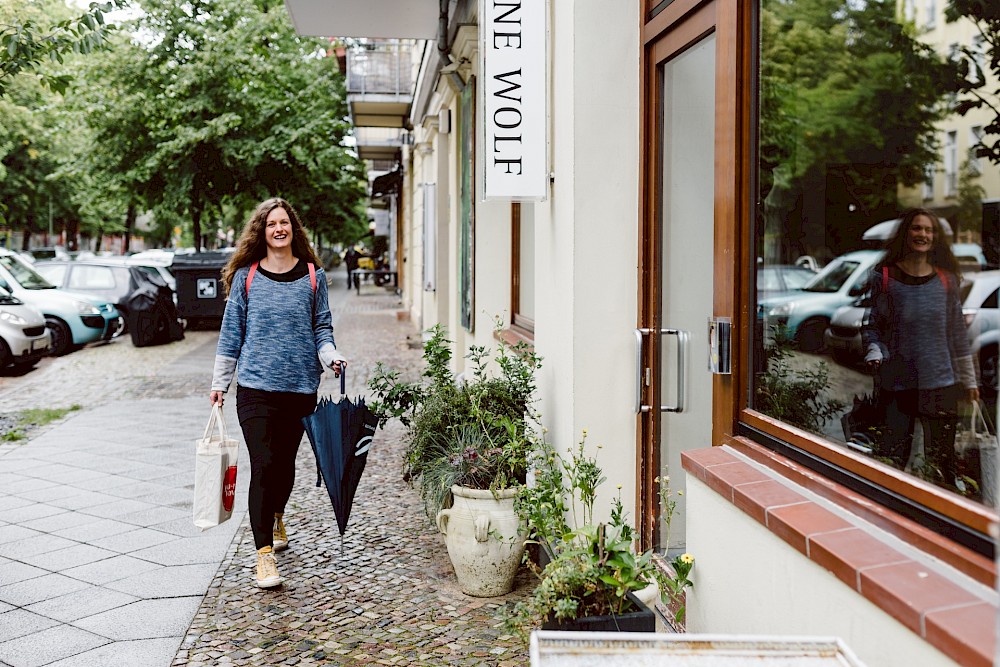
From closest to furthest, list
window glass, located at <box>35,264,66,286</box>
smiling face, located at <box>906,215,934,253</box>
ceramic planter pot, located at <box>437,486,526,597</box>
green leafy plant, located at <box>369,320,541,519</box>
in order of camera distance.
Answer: smiling face, located at <box>906,215,934,253</box>
ceramic planter pot, located at <box>437,486,526,597</box>
green leafy plant, located at <box>369,320,541,519</box>
window glass, located at <box>35,264,66,286</box>

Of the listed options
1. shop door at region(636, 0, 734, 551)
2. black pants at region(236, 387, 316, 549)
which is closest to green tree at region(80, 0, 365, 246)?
black pants at region(236, 387, 316, 549)

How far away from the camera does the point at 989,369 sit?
10.0ft

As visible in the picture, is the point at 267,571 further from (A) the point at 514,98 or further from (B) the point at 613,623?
(A) the point at 514,98

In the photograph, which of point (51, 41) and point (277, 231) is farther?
point (51, 41)

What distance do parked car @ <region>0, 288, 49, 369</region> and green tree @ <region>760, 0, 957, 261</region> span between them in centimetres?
1227

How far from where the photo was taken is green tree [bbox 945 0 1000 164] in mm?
2963

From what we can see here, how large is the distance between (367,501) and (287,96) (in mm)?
17875

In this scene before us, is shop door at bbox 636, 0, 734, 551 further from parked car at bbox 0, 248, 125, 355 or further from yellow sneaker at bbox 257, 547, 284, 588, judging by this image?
parked car at bbox 0, 248, 125, 355

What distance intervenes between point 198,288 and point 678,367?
17151 mm

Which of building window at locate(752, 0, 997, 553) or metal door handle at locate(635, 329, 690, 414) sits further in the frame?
metal door handle at locate(635, 329, 690, 414)

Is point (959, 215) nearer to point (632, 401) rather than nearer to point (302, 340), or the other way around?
point (632, 401)

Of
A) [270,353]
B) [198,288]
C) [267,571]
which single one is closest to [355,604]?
[267,571]

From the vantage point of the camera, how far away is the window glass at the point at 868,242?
3275mm

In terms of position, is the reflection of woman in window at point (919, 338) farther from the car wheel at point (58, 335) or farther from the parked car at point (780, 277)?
the car wheel at point (58, 335)
